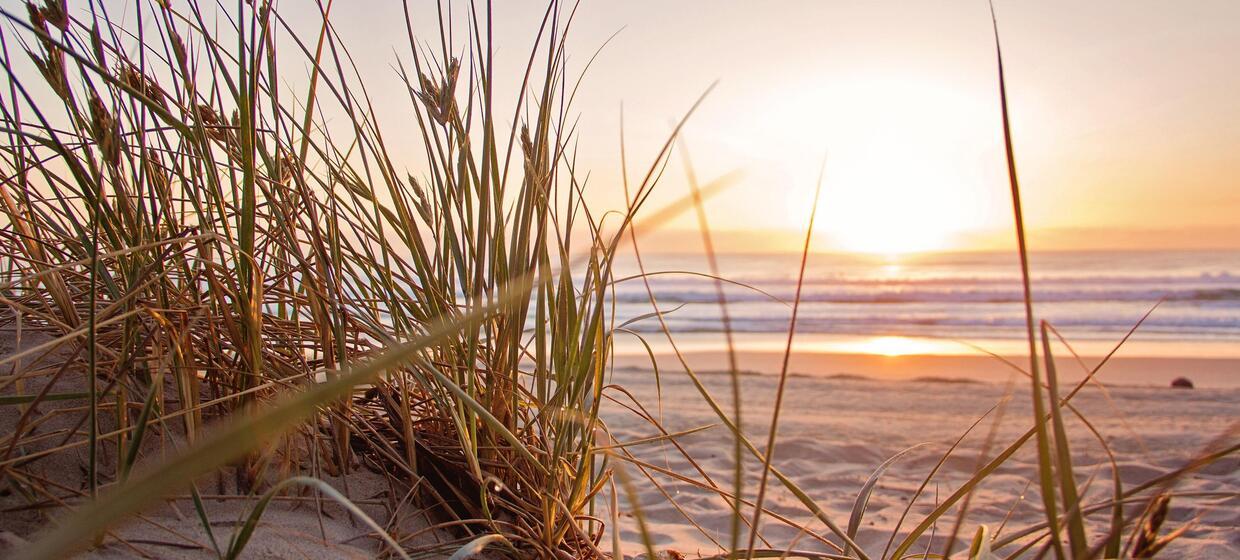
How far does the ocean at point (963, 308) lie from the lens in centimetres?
884

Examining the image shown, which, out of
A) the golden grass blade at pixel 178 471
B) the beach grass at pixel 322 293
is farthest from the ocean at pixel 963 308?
the golden grass blade at pixel 178 471

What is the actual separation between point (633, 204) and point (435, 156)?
0.32 metres

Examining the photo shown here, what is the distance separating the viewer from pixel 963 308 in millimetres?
11562

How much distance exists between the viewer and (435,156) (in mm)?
1180

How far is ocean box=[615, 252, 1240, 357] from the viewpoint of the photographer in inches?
348

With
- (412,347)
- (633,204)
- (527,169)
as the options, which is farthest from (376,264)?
(412,347)

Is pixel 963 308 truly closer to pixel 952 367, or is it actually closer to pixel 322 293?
pixel 952 367

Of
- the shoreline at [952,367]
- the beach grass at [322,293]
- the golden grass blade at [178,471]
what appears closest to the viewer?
the golden grass blade at [178,471]

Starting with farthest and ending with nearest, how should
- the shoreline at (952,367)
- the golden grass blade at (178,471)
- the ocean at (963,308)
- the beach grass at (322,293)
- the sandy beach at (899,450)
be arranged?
the ocean at (963,308) → the shoreline at (952,367) → the sandy beach at (899,450) → the beach grass at (322,293) → the golden grass blade at (178,471)

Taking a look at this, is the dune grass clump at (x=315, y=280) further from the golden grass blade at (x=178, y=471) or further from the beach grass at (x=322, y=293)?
the golden grass blade at (x=178, y=471)

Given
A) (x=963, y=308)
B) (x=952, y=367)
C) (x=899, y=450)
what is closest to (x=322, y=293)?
(x=899, y=450)

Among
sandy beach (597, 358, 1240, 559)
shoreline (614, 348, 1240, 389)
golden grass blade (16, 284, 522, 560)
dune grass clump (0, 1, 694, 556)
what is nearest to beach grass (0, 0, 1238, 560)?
dune grass clump (0, 1, 694, 556)

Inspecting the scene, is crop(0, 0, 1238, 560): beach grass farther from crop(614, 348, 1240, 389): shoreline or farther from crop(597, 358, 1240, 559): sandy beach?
crop(614, 348, 1240, 389): shoreline

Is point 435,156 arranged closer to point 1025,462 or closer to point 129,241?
point 129,241
